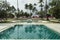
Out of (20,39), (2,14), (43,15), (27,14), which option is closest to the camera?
(20,39)

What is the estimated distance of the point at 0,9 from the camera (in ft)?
102

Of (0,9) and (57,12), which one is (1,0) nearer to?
(0,9)

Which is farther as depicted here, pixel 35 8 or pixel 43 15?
pixel 35 8

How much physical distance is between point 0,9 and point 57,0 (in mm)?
11946

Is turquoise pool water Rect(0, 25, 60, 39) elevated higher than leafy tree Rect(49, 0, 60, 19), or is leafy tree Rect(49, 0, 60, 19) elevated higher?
leafy tree Rect(49, 0, 60, 19)

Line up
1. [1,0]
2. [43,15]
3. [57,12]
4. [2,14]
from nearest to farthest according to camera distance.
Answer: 1. [57,12]
2. [2,14]
3. [1,0]
4. [43,15]

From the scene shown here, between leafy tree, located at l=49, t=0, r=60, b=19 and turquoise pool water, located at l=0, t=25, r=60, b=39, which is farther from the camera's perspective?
leafy tree, located at l=49, t=0, r=60, b=19

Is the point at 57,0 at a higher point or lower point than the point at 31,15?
higher

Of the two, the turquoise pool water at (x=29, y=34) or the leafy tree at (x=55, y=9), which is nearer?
the turquoise pool water at (x=29, y=34)

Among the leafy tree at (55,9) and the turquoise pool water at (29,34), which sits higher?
the leafy tree at (55,9)

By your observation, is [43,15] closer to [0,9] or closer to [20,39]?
[0,9]

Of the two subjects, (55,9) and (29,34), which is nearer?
(29,34)

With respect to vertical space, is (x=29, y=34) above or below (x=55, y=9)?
below

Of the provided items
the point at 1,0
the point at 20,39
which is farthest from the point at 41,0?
the point at 20,39
